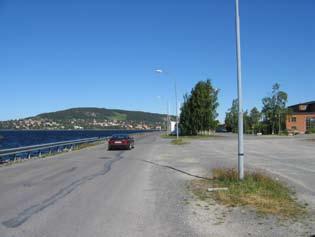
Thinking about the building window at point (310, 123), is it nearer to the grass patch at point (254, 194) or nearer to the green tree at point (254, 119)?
the green tree at point (254, 119)

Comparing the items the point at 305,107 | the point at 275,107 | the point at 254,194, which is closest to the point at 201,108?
the point at 275,107

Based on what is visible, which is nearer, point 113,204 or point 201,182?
point 113,204

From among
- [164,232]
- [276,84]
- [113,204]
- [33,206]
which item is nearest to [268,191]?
[113,204]

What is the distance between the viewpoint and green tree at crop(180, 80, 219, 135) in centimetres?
8062

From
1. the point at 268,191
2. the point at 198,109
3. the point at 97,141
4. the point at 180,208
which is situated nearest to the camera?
the point at 180,208

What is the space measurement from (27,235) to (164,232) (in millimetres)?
2179

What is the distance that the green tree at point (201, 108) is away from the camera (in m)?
80.6

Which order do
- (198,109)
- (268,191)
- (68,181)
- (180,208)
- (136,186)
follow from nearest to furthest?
1. (180,208)
2. (268,191)
3. (136,186)
4. (68,181)
5. (198,109)

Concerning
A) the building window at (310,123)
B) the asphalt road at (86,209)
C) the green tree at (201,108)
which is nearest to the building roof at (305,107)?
the building window at (310,123)

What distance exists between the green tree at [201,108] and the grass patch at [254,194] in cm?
6702

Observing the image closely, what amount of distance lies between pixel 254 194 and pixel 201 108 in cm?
7009

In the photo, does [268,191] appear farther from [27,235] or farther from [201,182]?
[27,235]

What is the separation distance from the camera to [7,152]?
24609 mm

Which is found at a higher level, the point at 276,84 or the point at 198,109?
the point at 276,84
